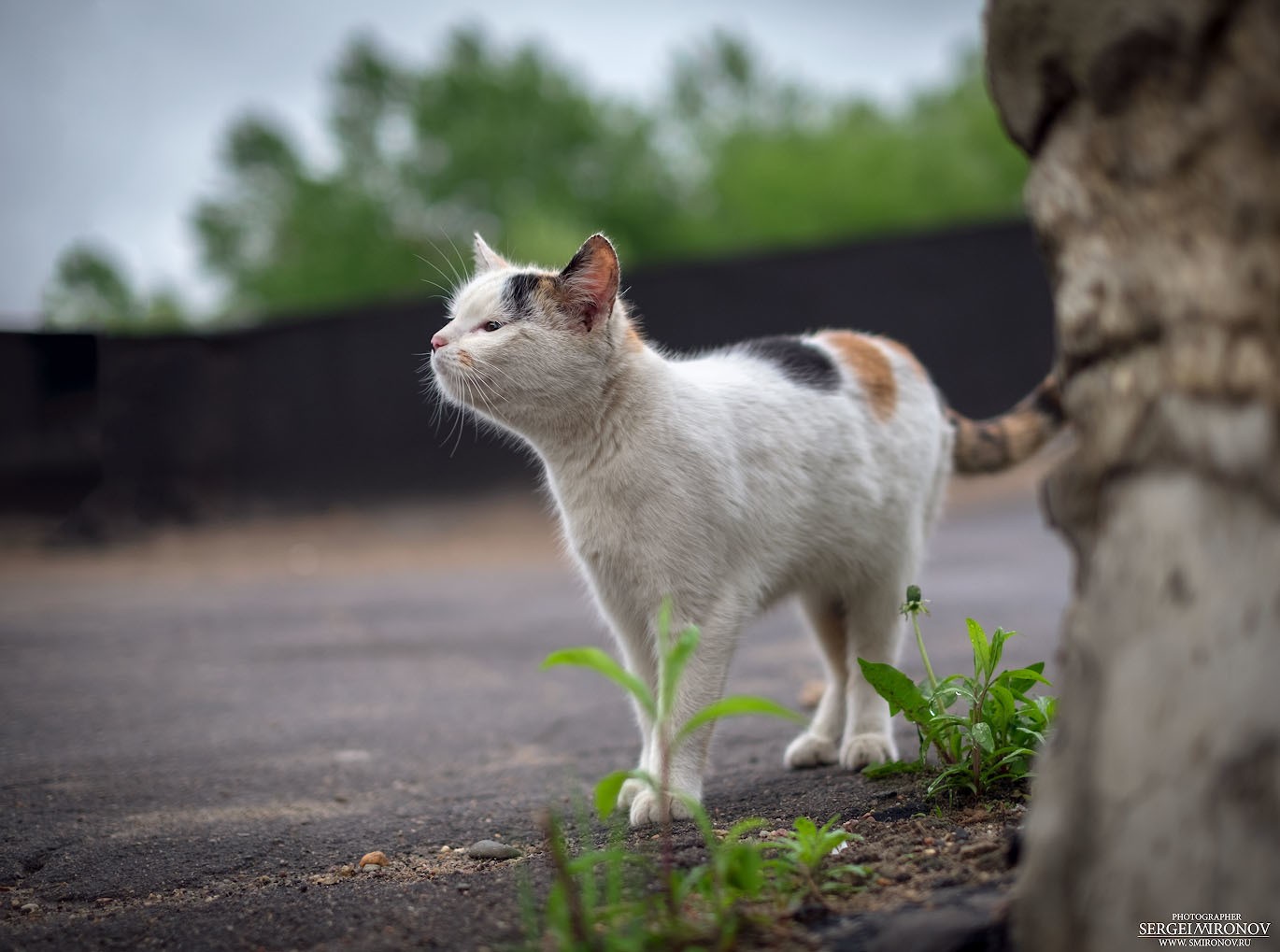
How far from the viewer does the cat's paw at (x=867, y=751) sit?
3416 millimetres

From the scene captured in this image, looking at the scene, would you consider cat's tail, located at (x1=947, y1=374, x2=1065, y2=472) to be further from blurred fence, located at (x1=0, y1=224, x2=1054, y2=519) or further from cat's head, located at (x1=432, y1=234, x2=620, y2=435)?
blurred fence, located at (x1=0, y1=224, x2=1054, y2=519)

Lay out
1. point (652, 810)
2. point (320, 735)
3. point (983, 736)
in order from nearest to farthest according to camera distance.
A: point (983, 736), point (652, 810), point (320, 735)

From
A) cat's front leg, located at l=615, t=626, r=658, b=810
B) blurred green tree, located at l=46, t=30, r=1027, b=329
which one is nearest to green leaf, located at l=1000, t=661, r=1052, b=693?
cat's front leg, located at l=615, t=626, r=658, b=810

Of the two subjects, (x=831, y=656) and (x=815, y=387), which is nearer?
(x=815, y=387)

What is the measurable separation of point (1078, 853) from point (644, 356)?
223 cm

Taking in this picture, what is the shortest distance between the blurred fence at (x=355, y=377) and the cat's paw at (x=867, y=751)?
32.0ft

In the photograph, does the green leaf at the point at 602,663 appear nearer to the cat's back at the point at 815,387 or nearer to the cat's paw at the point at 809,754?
the cat's back at the point at 815,387

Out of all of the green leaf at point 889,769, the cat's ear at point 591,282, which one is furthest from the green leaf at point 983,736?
the cat's ear at point 591,282

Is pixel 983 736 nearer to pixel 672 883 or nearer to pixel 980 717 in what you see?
pixel 980 717

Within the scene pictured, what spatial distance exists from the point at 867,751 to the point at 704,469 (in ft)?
3.47

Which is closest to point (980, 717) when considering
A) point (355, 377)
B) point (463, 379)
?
point (463, 379)

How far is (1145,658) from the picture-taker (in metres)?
1.57

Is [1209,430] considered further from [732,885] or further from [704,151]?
[704,151]

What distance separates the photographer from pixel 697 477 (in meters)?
3.24
